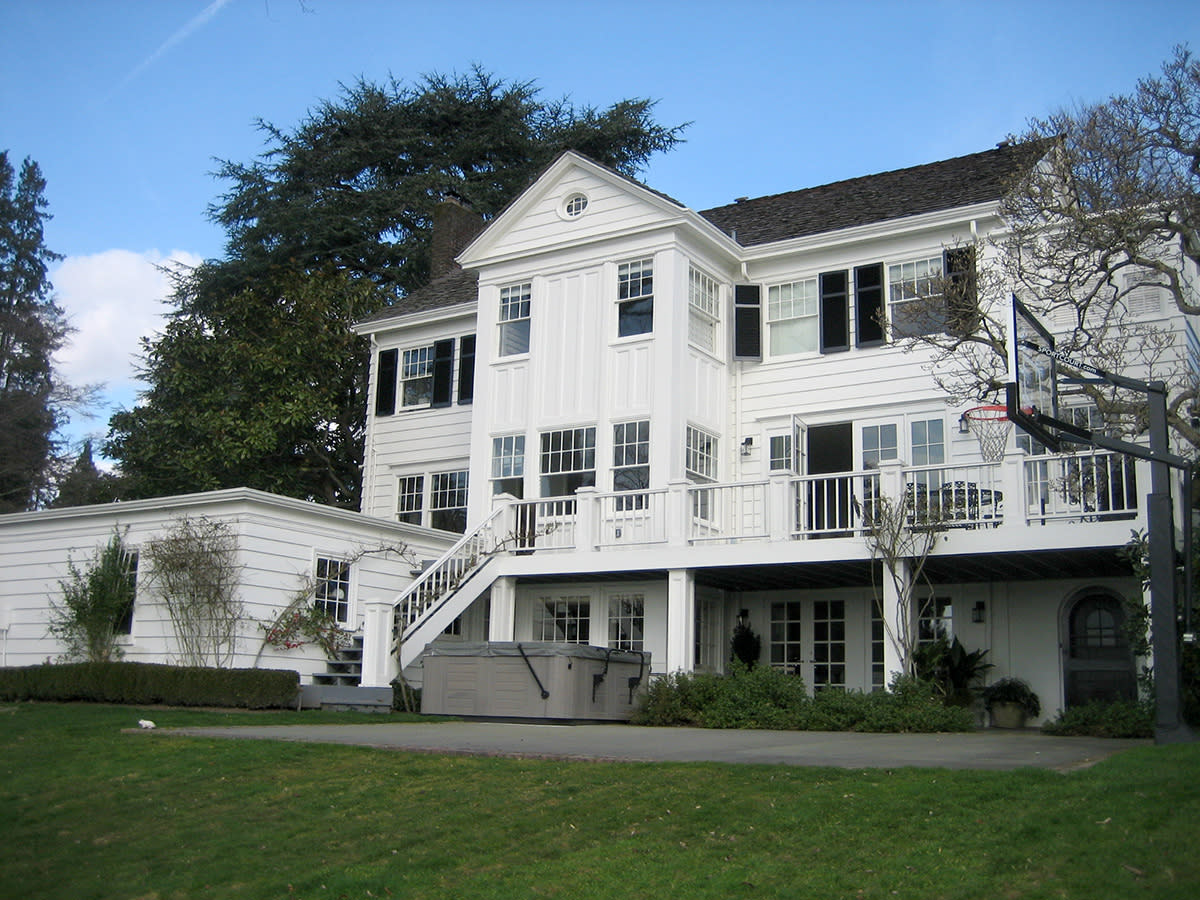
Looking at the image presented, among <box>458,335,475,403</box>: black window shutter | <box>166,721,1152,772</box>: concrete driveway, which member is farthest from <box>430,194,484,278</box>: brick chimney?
<box>166,721,1152,772</box>: concrete driveway

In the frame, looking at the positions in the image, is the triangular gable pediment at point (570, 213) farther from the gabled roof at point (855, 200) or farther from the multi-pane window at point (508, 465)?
the multi-pane window at point (508, 465)

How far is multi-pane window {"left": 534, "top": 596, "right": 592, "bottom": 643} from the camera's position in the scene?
20547mm

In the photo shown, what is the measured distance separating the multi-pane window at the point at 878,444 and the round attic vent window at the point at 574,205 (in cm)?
607

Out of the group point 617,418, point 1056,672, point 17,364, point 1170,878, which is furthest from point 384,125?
point 1170,878

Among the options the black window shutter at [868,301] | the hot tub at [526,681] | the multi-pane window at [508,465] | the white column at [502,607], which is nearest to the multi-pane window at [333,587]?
the white column at [502,607]

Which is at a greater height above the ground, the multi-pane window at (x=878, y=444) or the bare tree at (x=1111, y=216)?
the bare tree at (x=1111, y=216)

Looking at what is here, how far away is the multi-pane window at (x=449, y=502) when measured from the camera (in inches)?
944

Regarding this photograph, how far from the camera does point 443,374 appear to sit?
24766 millimetres

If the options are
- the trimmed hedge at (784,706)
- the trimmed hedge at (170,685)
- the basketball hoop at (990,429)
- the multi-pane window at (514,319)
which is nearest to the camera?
the trimmed hedge at (784,706)

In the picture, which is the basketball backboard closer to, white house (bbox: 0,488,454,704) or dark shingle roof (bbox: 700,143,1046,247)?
dark shingle roof (bbox: 700,143,1046,247)

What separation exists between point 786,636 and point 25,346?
33234 mm

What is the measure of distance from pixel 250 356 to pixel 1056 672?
58.9ft

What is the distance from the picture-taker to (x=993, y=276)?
17.8 metres

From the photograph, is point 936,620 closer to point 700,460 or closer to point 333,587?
point 700,460
